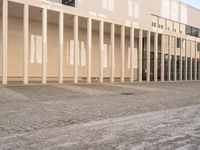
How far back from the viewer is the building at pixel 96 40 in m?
22.8

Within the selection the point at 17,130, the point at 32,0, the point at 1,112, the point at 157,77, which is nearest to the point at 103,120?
the point at 17,130

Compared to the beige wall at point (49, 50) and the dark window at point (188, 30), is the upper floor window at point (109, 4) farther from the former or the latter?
the dark window at point (188, 30)

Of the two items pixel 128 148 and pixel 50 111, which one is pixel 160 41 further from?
pixel 128 148

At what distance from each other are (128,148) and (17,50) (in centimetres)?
2432

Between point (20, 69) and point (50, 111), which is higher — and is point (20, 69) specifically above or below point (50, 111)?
above

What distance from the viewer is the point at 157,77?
34.1 meters

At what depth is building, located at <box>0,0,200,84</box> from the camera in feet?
74.7

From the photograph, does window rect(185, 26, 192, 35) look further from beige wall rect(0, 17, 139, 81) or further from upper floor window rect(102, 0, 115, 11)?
upper floor window rect(102, 0, 115, 11)

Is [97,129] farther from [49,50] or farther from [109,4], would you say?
[109,4]

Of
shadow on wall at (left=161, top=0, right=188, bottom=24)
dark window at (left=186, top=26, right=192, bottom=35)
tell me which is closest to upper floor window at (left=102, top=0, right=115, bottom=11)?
shadow on wall at (left=161, top=0, right=188, bottom=24)

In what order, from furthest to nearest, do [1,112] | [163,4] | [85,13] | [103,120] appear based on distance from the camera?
[163,4] < [85,13] < [1,112] < [103,120]

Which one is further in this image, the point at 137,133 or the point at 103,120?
the point at 103,120

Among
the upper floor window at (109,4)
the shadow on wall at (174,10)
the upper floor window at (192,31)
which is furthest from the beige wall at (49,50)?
the upper floor window at (192,31)

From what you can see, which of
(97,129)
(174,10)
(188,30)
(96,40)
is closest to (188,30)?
(188,30)
